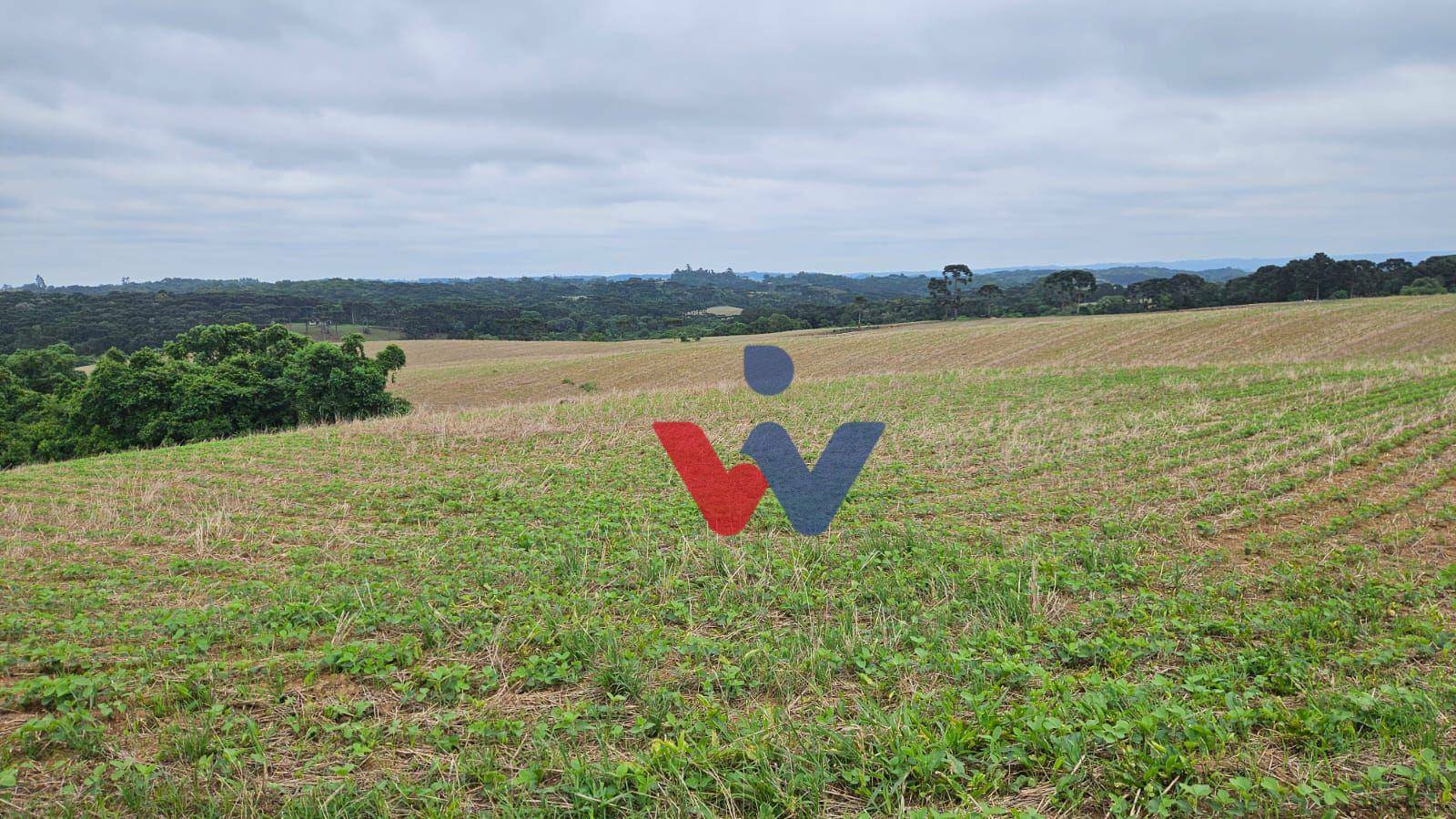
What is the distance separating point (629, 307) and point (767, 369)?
94897 millimetres

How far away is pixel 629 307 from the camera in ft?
Answer: 423

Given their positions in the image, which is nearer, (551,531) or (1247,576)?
(1247,576)

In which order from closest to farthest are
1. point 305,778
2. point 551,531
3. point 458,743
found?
point 305,778
point 458,743
point 551,531

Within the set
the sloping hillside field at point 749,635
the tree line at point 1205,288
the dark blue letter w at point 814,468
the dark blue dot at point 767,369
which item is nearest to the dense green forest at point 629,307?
the tree line at point 1205,288

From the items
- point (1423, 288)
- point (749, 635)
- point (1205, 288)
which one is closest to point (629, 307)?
A: point (1205, 288)

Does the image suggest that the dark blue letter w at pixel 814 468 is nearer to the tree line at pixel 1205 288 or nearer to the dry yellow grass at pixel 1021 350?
the dry yellow grass at pixel 1021 350

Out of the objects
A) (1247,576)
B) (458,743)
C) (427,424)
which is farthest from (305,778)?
(427,424)

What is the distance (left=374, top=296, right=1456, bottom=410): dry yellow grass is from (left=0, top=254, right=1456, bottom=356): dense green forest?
1139 inches

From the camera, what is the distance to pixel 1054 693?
4148 mm

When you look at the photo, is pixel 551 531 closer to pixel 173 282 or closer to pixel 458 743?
pixel 458 743

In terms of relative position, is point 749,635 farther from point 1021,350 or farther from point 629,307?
point 629,307

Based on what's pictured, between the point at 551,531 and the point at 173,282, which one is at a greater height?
the point at 173,282

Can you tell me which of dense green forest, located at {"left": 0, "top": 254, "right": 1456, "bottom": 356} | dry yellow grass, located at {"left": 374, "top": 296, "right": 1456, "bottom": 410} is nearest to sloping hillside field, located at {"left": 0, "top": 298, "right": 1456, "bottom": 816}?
dry yellow grass, located at {"left": 374, "top": 296, "right": 1456, "bottom": 410}

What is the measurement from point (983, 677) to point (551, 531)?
5.09 metres
